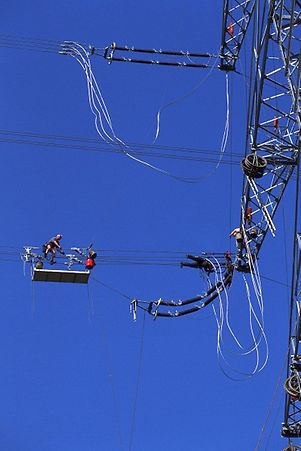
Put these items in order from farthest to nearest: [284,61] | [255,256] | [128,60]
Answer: [128,60]
[255,256]
[284,61]

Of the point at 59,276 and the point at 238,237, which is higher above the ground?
the point at 238,237

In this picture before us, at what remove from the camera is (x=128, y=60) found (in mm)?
37594

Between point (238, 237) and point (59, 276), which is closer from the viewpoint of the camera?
point (59, 276)

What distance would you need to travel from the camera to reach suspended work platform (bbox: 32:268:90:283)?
3316 cm

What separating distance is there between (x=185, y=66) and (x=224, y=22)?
2.17m

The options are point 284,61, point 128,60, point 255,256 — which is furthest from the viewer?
point 128,60

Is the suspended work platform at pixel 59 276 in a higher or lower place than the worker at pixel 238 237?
lower

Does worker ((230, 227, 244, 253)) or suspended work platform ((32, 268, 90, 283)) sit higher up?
worker ((230, 227, 244, 253))

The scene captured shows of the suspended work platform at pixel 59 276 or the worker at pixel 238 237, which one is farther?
the worker at pixel 238 237

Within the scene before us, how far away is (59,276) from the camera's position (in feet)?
109

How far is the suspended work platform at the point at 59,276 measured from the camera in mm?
→ 33156

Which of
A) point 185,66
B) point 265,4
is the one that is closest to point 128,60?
point 185,66

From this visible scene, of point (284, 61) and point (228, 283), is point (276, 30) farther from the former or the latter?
point (228, 283)

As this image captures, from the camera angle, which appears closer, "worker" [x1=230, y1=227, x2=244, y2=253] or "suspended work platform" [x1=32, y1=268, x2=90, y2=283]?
"suspended work platform" [x1=32, y1=268, x2=90, y2=283]
